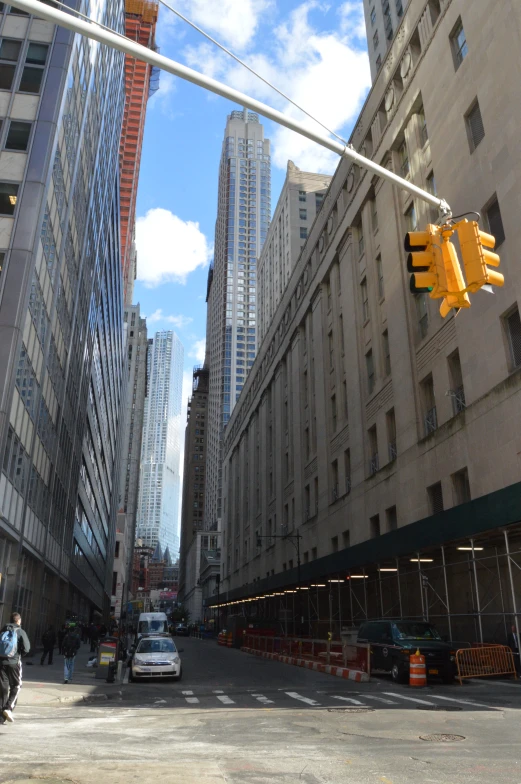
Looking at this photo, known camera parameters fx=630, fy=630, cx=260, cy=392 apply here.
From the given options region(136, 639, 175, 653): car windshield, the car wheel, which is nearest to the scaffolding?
the car wheel

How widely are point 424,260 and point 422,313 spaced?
78.1ft

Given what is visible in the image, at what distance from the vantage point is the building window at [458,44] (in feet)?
91.8

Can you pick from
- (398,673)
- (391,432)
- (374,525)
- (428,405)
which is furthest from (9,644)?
Answer: (374,525)

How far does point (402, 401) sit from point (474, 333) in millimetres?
7210

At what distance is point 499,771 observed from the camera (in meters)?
7.41

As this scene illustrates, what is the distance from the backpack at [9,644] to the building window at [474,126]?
24.4 metres

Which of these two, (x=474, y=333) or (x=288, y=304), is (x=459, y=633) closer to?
(x=474, y=333)

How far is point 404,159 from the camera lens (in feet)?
115

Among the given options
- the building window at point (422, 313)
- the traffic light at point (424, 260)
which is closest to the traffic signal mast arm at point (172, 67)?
the traffic light at point (424, 260)

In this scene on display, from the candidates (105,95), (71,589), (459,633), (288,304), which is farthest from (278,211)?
(459,633)

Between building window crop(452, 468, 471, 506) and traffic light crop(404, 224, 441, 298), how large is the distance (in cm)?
1899

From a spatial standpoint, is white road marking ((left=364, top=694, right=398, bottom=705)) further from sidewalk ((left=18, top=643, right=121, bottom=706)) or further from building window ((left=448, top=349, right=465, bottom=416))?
Answer: building window ((left=448, top=349, right=465, bottom=416))

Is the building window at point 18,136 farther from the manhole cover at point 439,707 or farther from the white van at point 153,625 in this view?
the white van at point 153,625

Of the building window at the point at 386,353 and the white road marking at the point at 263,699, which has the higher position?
the building window at the point at 386,353
